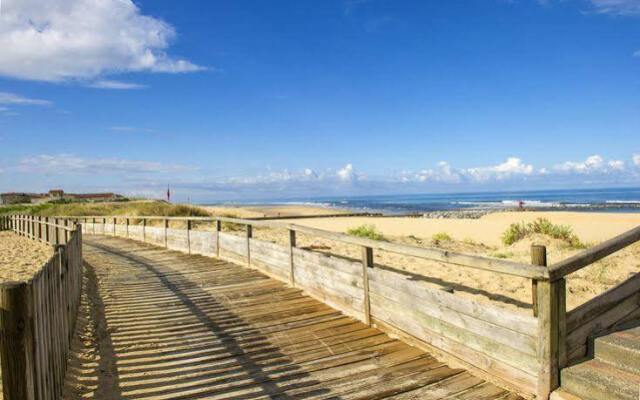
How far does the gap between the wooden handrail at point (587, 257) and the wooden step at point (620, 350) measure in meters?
0.63

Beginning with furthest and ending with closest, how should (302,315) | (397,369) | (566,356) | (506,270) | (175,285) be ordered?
(175,285)
(302,315)
(397,369)
(506,270)
(566,356)

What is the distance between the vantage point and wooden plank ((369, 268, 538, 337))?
3.49 m

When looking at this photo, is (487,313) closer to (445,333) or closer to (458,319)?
(458,319)

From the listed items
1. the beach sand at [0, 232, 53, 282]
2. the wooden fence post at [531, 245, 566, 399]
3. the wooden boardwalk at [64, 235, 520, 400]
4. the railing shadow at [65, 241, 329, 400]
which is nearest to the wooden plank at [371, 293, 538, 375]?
the wooden fence post at [531, 245, 566, 399]

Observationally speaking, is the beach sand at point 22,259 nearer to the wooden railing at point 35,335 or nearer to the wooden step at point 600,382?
the wooden railing at point 35,335

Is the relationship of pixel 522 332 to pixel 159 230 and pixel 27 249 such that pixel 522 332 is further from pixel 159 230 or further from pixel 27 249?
pixel 27 249

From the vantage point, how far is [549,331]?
10.7 ft

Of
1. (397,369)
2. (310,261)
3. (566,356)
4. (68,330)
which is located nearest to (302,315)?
(310,261)

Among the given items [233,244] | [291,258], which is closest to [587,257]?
[291,258]

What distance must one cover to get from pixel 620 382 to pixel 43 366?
4105 mm

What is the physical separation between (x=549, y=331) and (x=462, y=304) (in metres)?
0.90

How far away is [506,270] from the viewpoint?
11.8 feet

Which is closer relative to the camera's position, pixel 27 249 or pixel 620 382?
pixel 620 382

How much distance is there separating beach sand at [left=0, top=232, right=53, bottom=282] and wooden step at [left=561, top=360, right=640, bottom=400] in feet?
30.4
